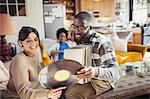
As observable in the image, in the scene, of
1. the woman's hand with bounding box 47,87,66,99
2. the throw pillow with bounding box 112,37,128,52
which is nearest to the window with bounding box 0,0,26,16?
the woman's hand with bounding box 47,87,66,99

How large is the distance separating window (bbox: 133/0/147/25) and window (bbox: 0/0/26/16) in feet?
5.40

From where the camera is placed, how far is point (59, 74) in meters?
0.83

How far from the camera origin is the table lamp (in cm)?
104

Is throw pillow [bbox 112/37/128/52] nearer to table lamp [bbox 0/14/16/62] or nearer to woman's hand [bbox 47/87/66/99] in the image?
table lamp [bbox 0/14/16/62]

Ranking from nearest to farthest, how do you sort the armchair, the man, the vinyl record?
1. the vinyl record
2. the man
3. the armchair

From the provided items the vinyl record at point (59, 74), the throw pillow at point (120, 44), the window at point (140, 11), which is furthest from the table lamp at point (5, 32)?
the window at point (140, 11)

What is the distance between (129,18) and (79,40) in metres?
1.63

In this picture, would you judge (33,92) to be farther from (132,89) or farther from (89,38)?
(132,89)

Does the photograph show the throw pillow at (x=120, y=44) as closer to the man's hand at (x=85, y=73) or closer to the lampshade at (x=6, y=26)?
the lampshade at (x=6, y=26)

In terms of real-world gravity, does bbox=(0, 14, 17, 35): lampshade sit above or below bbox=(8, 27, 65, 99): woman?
above

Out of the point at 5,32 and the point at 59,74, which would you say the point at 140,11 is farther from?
the point at 59,74

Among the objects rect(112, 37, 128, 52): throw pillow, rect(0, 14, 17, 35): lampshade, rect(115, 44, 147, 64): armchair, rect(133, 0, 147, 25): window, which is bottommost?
rect(115, 44, 147, 64): armchair

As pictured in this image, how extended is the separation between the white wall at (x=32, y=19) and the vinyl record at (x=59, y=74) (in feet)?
0.99

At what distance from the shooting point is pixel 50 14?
4.29 feet
